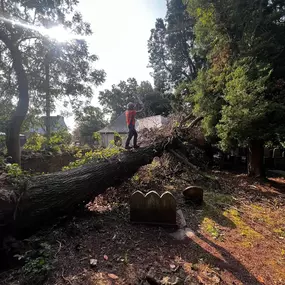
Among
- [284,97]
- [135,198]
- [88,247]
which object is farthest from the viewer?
[284,97]

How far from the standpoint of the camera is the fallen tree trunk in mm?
2838

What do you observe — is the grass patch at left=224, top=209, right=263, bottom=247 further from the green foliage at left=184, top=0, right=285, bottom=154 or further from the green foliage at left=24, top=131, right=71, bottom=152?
the green foliage at left=24, top=131, right=71, bottom=152

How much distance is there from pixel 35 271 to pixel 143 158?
4.00 meters

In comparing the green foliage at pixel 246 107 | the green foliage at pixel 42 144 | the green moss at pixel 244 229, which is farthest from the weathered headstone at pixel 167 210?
the green foliage at pixel 42 144

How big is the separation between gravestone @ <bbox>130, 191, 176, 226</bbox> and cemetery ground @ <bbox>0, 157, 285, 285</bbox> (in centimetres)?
16

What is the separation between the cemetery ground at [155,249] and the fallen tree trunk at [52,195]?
266mm

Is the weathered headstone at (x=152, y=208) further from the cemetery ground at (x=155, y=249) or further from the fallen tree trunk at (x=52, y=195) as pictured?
the fallen tree trunk at (x=52, y=195)

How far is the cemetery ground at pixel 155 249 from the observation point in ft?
7.86

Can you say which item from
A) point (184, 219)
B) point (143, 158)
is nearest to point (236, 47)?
point (143, 158)

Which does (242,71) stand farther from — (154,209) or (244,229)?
(154,209)

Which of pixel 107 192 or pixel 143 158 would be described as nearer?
pixel 107 192

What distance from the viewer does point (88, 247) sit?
297 cm

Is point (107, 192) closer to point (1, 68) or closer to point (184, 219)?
point (184, 219)

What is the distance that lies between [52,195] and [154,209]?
70.7 inches
